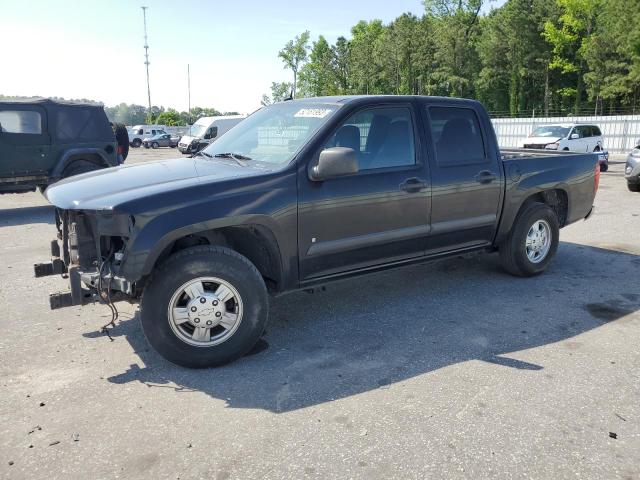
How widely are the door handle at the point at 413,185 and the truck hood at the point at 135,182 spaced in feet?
4.08

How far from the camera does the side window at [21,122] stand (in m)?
10.4

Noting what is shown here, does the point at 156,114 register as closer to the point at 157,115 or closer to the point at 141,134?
the point at 157,115

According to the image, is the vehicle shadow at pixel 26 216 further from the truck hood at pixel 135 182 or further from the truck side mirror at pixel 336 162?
the truck side mirror at pixel 336 162

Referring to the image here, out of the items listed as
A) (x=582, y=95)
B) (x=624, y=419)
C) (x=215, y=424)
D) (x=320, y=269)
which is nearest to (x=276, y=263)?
(x=320, y=269)

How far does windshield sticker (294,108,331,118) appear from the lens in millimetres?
4341

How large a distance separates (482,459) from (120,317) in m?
3.27

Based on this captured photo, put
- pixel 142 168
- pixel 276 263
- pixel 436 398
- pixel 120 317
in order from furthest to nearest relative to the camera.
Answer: pixel 120 317
pixel 142 168
pixel 276 263
pixel 436 398

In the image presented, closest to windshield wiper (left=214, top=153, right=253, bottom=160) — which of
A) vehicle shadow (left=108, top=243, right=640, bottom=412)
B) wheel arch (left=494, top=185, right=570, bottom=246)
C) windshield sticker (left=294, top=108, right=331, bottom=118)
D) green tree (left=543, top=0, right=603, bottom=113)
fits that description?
windshield sticker (left=294, top=108, right=331, bottom=118)

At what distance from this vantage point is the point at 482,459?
2.71m

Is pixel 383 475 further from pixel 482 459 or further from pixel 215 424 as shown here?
pixel 215 424

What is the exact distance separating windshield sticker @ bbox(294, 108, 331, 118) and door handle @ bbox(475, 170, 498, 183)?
1.63 meters

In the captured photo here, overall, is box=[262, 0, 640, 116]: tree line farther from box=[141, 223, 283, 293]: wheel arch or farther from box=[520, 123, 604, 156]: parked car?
box=[141, 223, 283, 293]: wheel arch

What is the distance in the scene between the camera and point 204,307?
12.0ft

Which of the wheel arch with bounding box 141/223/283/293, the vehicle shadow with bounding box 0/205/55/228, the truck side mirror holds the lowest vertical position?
the vehicle shadow with bounding box 0/205/55/228
